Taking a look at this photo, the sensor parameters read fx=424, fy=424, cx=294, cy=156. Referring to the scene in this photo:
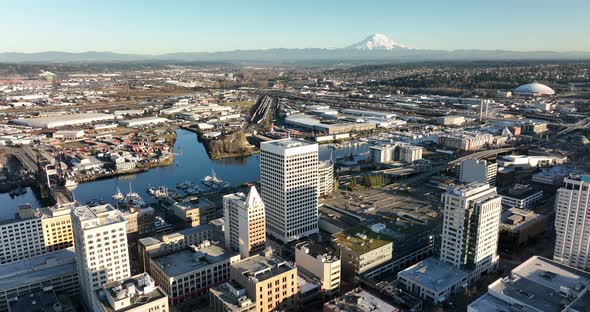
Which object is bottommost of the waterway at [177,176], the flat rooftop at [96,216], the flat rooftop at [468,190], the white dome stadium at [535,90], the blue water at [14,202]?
the blue water at [14,202]

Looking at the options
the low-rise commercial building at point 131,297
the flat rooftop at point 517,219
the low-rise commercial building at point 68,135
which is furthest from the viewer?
the low-rise commercial building at point 68,135

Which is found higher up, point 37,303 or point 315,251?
point 315,251

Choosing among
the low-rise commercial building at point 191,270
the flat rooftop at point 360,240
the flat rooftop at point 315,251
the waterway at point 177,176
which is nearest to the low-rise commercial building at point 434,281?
the flat rooftop at point 360,240

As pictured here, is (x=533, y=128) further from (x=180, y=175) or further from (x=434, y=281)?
(x=434, y=281)

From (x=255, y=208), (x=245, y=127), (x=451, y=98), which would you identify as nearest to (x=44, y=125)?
(x=245, y=127)

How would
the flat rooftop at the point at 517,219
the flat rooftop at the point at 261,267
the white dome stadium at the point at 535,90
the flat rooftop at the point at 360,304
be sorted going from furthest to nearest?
the white dome stadium at the point at 535,90 → the flat rooftop at the point at 517,219 → the flat rooftop at the point at 261,267 → the flat rooftop at the point at 360,304

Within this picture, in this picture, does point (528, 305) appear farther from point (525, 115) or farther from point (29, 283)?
point (525, 115)

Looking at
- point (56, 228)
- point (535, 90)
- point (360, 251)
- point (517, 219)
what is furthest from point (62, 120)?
point (535, 90)

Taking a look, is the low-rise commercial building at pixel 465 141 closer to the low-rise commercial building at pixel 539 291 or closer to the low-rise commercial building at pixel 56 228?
the low-rise commercial building at pixel 539 291
